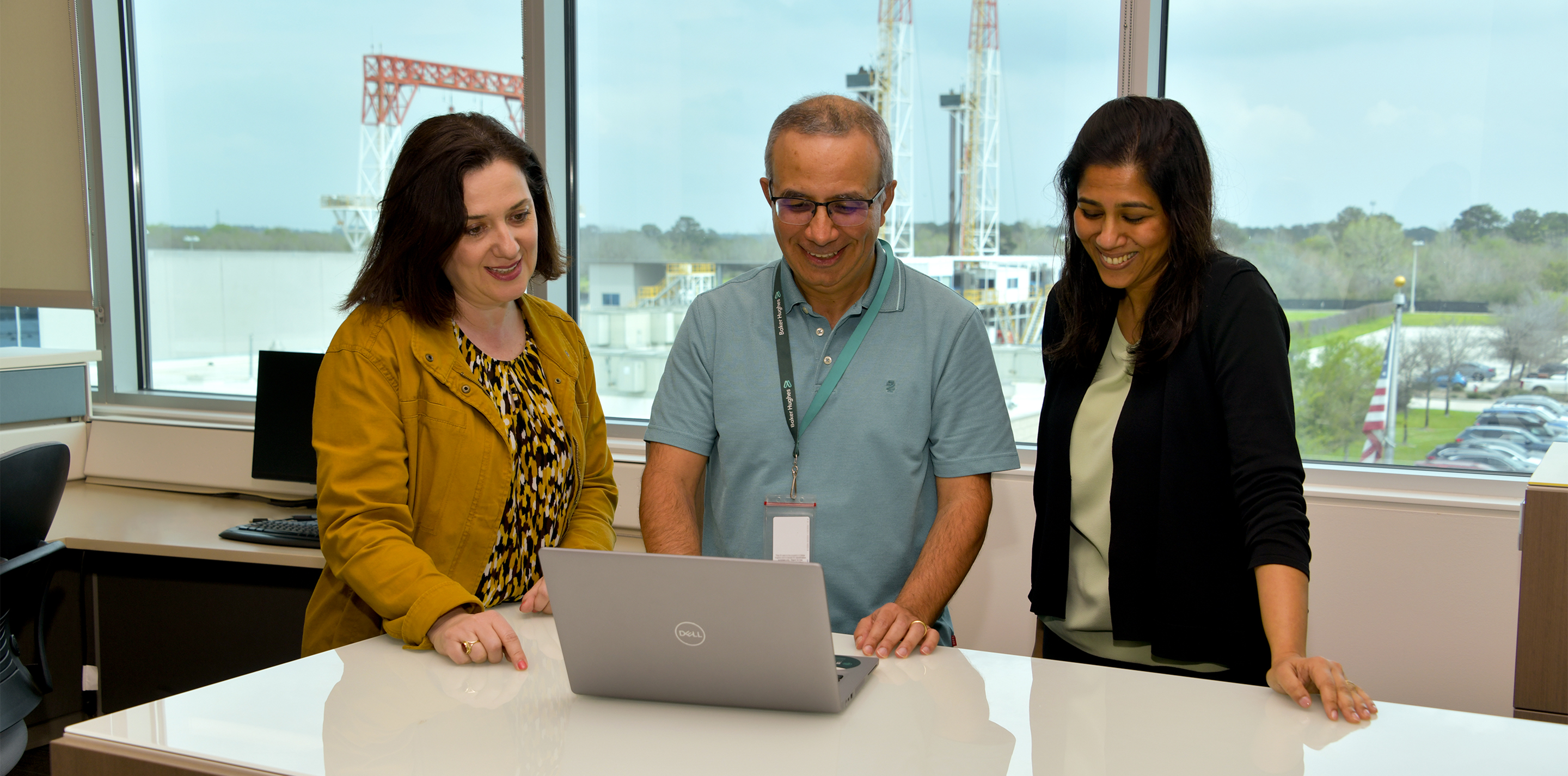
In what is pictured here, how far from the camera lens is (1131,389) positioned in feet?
5.44

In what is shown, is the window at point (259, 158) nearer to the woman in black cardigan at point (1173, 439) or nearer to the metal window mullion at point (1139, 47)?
the metal window mullion at point (1139, 47)

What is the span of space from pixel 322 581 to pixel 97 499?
2475mm

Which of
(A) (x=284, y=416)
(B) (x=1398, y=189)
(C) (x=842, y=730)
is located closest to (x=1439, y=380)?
(B) (x=1398, y=189)

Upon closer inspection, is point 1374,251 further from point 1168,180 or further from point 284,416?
point 284,416

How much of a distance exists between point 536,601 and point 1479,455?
8.51 ft

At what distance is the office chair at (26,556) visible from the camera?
86.8 inches

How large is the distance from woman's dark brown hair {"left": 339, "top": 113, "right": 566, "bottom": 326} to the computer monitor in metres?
1.74

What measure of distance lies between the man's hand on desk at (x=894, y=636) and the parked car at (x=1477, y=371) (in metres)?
2.14

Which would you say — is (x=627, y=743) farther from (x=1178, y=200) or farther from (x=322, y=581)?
(x=1178, y=200)

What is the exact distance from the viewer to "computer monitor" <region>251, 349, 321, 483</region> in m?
3.35

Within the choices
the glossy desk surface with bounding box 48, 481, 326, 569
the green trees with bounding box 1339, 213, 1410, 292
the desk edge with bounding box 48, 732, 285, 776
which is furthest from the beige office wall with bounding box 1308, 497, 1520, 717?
the glossy desk surface with bounding box 48, 481, 326, 569

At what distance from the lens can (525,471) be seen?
1.82 metres

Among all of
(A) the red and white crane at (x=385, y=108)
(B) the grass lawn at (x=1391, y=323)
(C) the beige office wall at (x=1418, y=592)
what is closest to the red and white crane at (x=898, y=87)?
(C) the beige office wall at (x=1418, y=592)

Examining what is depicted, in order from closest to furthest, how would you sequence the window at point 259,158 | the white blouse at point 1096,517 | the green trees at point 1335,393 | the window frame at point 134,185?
the white blouse at point 1096,517 < the green trees at point 1335,393 < the window frame at point 134,185 < the window at point 259,158
